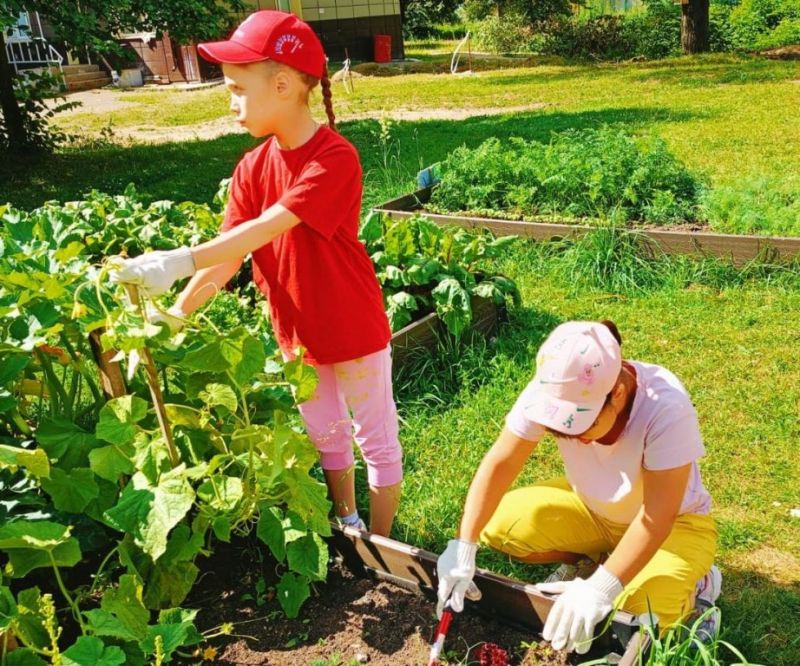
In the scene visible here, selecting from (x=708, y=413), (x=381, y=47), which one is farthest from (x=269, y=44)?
(x=381, y=47)

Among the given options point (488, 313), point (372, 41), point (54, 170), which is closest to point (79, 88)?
point (372, 41)

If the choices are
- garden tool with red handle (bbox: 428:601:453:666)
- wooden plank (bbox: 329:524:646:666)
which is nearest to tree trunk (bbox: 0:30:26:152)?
wooden plank (bbox: 329:524:646:666)

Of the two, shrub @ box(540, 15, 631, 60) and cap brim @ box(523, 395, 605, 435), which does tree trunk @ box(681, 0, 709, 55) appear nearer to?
shrub @ box(540, 15, 631, 60)

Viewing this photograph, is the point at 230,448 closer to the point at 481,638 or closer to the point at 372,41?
the point at 481,638

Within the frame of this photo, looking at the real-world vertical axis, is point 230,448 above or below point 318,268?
below

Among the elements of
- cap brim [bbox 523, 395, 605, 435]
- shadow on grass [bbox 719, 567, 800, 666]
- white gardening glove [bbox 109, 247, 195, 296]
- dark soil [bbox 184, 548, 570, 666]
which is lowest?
shadow on grass [bbox 719, 567, 800, 666]

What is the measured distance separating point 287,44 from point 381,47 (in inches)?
728

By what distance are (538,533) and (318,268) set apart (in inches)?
39.0

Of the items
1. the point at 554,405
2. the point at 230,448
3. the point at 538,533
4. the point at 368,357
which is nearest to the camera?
the point at 554,405

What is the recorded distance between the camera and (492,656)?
6.36 ft

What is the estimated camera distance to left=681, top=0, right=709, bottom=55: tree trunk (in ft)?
49.1

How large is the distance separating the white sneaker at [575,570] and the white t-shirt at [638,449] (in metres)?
0.21

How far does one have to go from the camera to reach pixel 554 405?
1.79 metres

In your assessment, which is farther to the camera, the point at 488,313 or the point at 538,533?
the point at 488,313
